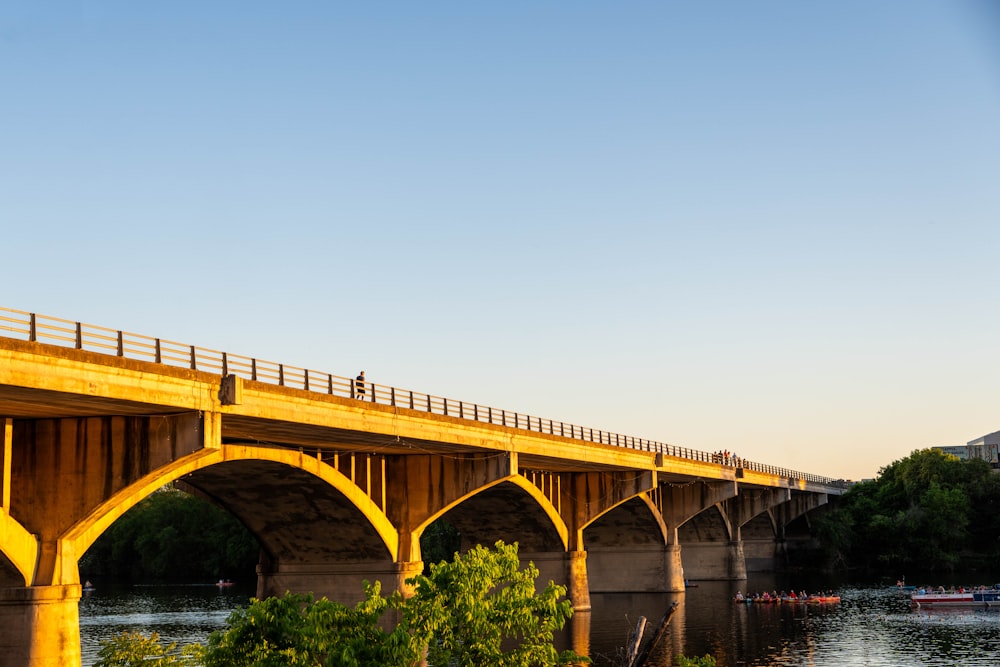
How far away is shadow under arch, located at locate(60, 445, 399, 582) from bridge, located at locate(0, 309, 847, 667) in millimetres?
109

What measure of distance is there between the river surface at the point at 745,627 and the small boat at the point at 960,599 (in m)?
1.68

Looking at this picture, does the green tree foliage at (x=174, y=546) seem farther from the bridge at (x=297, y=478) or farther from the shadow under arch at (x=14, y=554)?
the shadow under arch at (x=14, y=554)

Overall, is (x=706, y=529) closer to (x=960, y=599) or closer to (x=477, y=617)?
(x=960, y=599)

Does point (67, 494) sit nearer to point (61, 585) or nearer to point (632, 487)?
point (61, 585)

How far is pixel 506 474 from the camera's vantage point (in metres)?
55.5

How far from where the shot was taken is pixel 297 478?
151 feet

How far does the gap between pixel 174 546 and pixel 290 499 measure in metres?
92.3

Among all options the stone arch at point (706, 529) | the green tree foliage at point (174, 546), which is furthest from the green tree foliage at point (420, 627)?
the green tree foliage at point (174, 546)

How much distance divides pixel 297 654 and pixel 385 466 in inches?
1054

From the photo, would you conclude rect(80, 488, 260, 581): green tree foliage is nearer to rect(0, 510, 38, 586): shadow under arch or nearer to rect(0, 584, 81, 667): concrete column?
rect(0, 584, 81, 667): concrete column

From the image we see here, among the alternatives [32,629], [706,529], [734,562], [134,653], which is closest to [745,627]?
[706,529]

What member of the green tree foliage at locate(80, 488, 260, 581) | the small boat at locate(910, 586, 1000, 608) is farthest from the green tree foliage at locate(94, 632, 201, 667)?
the green tree foliage at locate(80, 488, 260, 581)

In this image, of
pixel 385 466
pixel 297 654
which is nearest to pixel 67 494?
pixel 297 654

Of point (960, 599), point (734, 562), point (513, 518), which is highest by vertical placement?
point (513, 518)
